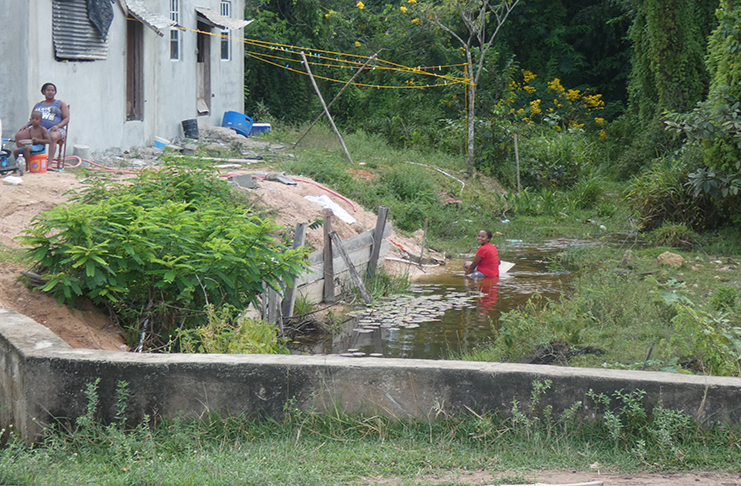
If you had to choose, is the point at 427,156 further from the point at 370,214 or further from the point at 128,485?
the point at 128,485

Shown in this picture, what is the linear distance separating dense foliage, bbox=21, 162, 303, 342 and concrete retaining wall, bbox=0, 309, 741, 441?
1696mm

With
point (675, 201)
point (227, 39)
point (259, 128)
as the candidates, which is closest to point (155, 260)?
point (675, 201)

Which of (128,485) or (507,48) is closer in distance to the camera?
(128,485)

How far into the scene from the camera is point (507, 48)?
92.0 ft

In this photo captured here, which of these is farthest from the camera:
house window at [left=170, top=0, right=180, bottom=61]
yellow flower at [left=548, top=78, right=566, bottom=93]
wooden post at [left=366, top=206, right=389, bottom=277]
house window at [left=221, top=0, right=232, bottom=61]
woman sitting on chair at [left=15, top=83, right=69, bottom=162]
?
yellow flower at [left=548, top=78, right=566, bottom=93]

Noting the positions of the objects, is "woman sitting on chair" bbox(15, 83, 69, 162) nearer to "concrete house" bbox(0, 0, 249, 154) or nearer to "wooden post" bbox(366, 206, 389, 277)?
"concrete house" bbox(0, 0, 249, 154)

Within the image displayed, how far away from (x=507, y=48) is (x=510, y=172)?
10015mm

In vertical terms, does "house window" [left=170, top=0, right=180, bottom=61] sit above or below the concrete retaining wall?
above

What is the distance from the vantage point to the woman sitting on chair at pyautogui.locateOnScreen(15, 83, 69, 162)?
39.8ft

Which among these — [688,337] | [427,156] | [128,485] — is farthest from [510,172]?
[128,485]

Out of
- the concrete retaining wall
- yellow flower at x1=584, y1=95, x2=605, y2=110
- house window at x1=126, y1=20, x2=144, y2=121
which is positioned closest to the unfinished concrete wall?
house window at x1=126, y1=20, x2=144, y2=121

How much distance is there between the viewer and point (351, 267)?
10.2 m

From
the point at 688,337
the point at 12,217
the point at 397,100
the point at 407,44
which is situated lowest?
the point at 688,337

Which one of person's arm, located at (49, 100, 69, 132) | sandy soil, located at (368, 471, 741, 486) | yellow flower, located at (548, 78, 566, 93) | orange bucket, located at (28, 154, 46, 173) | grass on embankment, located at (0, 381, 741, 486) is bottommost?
sandy soil, located at (368, 471, 741, 486)
